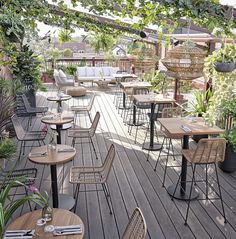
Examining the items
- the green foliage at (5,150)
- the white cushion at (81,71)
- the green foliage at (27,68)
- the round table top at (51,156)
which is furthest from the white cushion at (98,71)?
the round table top at (51,156)

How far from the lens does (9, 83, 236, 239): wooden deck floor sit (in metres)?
3.38

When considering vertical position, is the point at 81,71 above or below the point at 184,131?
above

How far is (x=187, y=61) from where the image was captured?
336 centimetres

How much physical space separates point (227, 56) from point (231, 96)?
56.9 inches

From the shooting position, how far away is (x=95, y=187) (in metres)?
4.33

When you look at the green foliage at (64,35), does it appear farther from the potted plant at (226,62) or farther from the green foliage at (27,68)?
the potted plant at (226,62)

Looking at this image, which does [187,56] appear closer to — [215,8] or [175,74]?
[175,74]

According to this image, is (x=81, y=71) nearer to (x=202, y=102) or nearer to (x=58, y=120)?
(x=202, y=102)

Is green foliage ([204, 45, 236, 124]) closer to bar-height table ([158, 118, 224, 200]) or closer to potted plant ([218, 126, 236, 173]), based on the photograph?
potted plant ([218, 126, 236, 173])

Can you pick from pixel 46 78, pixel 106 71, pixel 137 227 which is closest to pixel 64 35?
pixel 137 227

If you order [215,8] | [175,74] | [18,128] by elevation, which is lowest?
[18,128]

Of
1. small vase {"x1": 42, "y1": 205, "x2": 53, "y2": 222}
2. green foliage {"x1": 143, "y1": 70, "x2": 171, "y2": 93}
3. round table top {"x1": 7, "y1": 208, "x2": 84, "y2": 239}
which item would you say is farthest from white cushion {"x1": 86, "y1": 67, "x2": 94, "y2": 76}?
small vase {"x1": 42, "y1": 205, "x2": 53, "y2": 222}

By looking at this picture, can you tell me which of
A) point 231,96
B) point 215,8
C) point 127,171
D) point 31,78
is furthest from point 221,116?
point 31,78

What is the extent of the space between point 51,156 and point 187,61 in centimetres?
191
